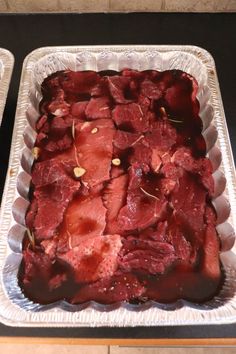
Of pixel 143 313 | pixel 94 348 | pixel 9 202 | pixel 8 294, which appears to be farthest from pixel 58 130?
pixel 94 348

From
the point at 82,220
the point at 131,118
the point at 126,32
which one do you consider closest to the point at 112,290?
the point at 82,220

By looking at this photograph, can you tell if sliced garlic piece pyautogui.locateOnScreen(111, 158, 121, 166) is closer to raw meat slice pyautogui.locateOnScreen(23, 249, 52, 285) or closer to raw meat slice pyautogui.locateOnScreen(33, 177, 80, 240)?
raw meat slice pyautogui.locateOnScreen(33, 177, 80, 240)

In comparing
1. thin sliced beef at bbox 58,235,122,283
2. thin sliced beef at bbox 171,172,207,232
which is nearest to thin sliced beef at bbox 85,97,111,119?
thin sliced beef at bbox 171,172,207,232

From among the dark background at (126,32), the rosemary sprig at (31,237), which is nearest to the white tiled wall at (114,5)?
the dark background at (126,32)

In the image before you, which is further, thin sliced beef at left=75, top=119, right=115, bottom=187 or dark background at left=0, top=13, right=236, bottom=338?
dark background at left=0, top=13, right=236, bottom=338

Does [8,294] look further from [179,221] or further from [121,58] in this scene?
[121,58]

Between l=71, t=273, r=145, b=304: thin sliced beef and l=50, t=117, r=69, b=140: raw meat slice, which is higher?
l=50, t=117, r=69, b=140: raw meat slice

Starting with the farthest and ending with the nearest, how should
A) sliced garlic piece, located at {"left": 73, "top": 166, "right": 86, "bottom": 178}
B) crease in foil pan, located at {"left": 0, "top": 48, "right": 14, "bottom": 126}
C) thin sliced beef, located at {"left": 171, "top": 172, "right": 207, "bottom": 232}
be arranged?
1. crease in foil pan, located at {"left": 0, "top": 48, "right": 14, "bottom": 126}
2. sliced garlic piece, located at {"left": 73, "top": 166, "right": 86, "bottom": 178}
3. thin sliced beef, located at {"left": 171, "top": 172, "right": 207, "bottom": 232}
